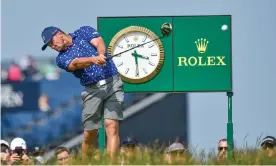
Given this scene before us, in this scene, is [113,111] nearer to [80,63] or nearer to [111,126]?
[111,126]

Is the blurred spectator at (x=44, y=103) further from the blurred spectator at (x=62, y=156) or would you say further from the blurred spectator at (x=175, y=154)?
the blurred spectator at (x=175, y=154)

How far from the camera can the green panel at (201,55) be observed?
18.2m

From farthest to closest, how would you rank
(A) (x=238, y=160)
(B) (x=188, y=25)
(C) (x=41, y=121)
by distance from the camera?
(C) (x=41, y=121)
(B) (x=188, y=25)
(A) (x=238, y=160)

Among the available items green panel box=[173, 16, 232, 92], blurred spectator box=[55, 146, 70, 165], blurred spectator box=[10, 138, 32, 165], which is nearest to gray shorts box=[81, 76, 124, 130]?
blurred spectator box=[55, 146, 70, 165]

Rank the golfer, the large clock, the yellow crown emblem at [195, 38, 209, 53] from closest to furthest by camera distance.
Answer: the golfer → the large clock → the yellow crown emblem at [195, 38, 209, 53]

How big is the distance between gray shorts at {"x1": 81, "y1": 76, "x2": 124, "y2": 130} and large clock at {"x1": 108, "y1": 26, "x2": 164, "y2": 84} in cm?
535

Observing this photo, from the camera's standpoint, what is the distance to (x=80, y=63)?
12289 mm

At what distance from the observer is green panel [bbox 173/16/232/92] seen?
18250 millimetres

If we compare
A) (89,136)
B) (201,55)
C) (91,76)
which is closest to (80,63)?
(91,76)

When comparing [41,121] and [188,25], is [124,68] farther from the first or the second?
[41,121]

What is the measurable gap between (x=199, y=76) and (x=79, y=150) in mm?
7070

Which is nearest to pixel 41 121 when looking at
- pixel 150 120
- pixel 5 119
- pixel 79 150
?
pixel 5 119

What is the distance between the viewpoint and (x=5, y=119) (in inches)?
1291

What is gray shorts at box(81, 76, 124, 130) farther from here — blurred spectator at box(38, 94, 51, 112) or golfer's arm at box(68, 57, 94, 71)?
blurred spectator at box(38, 94, 51, 112)
